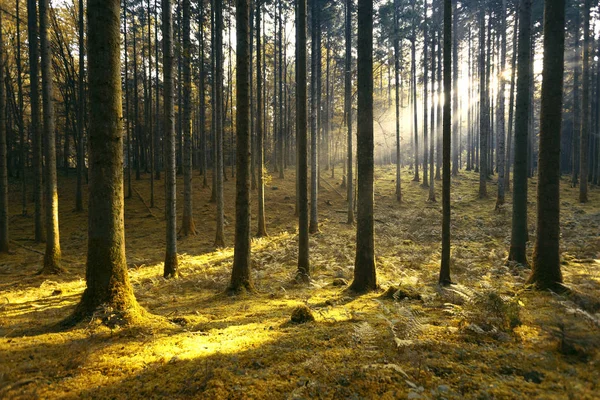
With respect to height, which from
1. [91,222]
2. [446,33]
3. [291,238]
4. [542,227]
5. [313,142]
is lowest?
[291,238]

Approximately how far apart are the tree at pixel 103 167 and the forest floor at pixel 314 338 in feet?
1.51

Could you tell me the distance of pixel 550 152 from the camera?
6949mm

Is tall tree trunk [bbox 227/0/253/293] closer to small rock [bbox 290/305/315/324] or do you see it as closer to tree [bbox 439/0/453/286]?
small rock [bbox 290/305/315/324]

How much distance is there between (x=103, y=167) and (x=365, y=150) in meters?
5.61

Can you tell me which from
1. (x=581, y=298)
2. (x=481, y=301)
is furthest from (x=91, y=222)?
(x=581, y=298)

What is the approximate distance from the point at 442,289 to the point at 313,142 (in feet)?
35.0

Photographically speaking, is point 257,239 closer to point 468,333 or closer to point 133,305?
point 133,305

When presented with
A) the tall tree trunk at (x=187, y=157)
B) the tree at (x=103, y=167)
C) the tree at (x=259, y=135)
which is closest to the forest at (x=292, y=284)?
the tree at (x=103, y=167)

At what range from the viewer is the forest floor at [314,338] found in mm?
3107

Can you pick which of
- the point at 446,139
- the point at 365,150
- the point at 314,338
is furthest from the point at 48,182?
the point at 446,139

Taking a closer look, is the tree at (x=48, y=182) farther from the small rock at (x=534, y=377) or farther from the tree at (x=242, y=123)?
the small rock at (x=534, y=377)

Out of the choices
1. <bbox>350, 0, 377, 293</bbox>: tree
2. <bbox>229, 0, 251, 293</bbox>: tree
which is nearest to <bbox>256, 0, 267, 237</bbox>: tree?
<bbox>229, 0, 251, 293</bbox>: tree

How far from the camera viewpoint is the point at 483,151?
23.0 meters

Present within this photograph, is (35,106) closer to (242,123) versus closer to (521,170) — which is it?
(242,123)
